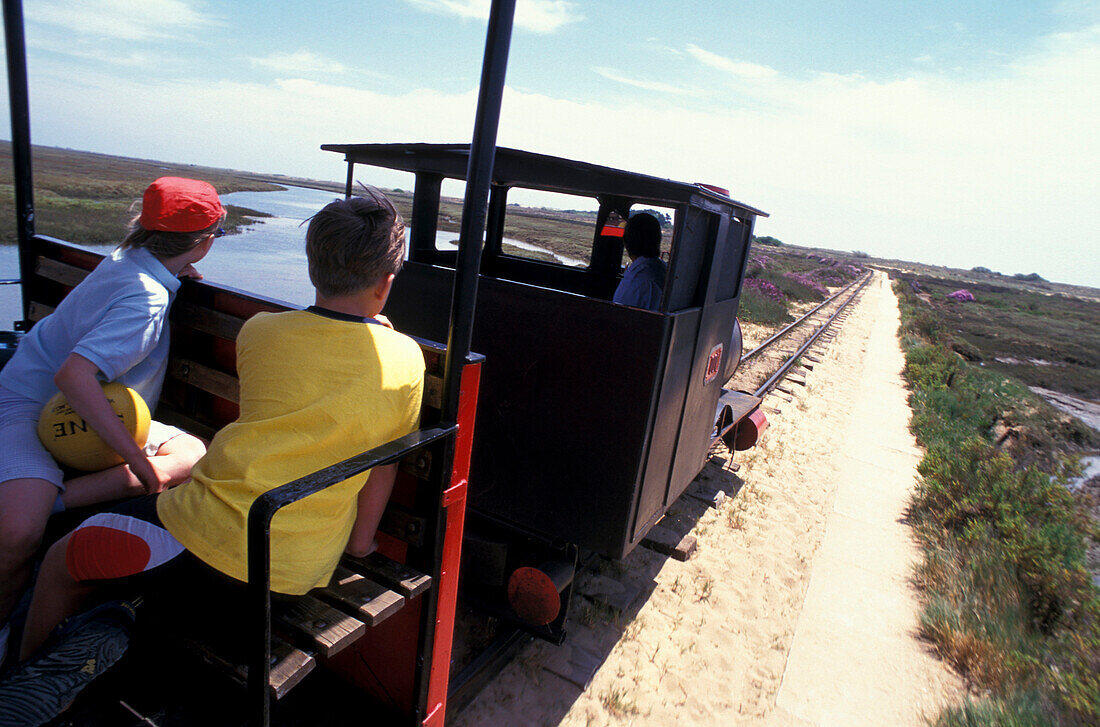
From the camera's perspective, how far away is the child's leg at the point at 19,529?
1873 millimetres

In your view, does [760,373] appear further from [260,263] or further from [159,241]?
[159,241]

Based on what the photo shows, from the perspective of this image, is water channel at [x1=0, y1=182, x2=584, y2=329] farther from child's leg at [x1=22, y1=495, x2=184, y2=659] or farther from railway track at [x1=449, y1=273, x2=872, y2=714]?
railway track at [x1=449, y1=273, x2=872, y2=714]

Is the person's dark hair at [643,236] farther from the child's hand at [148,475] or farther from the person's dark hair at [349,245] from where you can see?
the child's hand at [148,475]

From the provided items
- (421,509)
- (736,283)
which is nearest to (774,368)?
(736,283)

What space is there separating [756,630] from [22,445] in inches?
161

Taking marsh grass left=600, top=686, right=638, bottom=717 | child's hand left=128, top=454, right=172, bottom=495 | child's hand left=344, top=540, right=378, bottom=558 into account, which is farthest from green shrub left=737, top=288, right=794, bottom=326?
child's hand left=128, top=454, right=172, bottom=495

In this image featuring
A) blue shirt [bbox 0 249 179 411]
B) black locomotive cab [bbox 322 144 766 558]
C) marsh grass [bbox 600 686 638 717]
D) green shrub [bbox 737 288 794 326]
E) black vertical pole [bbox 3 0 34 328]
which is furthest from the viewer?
green shrub [bbox 737 288 794 326]

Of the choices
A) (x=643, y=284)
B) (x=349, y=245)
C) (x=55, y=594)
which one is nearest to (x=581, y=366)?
(x=643, y=284)

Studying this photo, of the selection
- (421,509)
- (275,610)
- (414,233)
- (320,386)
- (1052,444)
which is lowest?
(1052,444)

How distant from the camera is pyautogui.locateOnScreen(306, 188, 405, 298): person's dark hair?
174cm

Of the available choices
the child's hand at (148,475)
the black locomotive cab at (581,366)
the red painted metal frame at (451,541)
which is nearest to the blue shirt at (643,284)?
the black locomotive cab at (581,366)

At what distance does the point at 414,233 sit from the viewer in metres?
4.63

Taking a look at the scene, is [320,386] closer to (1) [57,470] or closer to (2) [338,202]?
(2) [338,202]

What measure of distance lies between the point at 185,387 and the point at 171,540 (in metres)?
1.27
